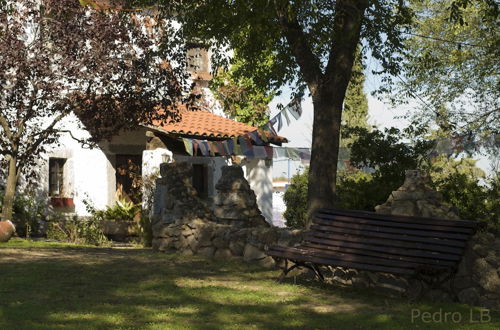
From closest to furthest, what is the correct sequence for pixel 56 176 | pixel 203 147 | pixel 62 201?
pixel 203 147
pixel 62 201
pixel 56 176

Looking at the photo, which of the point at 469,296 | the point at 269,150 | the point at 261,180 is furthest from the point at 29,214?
the point at 469,296

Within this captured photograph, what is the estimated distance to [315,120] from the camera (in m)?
12.5

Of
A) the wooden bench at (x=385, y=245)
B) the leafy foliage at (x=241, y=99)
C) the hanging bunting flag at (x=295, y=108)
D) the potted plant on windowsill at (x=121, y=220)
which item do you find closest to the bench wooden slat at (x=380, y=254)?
the wooden bench at (x=385, y=245)

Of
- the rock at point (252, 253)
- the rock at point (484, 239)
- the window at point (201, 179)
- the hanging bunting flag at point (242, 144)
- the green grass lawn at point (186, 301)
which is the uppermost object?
the hanging bunting flag at point (242, 144)

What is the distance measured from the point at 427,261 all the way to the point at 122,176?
1418cm

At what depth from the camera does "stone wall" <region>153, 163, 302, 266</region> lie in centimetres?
1252

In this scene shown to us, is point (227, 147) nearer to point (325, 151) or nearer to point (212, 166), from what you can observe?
point (212, 166)

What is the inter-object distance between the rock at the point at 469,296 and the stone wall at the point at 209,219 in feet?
13.0

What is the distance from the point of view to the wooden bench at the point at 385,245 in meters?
8.45

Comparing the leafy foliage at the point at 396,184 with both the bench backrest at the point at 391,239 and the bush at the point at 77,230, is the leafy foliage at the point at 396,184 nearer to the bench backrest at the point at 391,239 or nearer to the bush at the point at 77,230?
the bench backrest at the point at 391,239

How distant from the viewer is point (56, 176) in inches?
819

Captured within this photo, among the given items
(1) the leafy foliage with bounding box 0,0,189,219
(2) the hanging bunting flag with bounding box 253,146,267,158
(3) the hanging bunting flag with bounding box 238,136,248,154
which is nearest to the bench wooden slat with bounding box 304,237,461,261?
(1) the leafy foliage with bounding box 0,0,189,219

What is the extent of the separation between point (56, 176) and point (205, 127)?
4401mm

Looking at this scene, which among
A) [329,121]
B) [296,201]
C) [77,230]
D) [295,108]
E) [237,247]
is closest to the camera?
[329,121]
